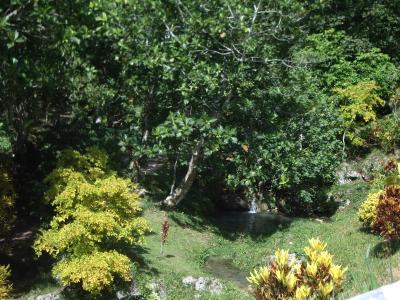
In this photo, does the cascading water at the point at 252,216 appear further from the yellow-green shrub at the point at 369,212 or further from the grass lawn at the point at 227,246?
the yellow-green shrub at the point at 369,212

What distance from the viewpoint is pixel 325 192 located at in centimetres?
1892

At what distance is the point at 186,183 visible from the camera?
47.5 feet

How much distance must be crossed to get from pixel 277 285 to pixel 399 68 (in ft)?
65.3

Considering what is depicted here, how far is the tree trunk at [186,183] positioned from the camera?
13.9 m

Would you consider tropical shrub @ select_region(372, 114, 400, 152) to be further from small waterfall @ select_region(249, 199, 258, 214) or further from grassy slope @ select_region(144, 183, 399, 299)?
small waterfall @ select_region(249, 199, 258, 214)

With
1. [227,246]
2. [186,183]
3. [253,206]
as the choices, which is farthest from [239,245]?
[253,206]

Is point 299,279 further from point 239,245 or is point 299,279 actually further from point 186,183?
point 186,183

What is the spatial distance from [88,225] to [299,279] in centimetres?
487

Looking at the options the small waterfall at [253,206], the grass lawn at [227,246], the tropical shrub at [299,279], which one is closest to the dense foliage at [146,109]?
the grass lawn at [227,246]

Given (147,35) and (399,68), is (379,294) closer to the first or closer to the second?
(147,35)

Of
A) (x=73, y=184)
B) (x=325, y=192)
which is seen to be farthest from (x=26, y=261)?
(x=325, y=192)

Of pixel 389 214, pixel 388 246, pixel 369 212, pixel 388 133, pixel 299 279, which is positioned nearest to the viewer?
pixel 299 279

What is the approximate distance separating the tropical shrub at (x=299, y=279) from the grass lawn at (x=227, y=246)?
408 cm

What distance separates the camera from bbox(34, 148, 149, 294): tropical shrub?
841cm
